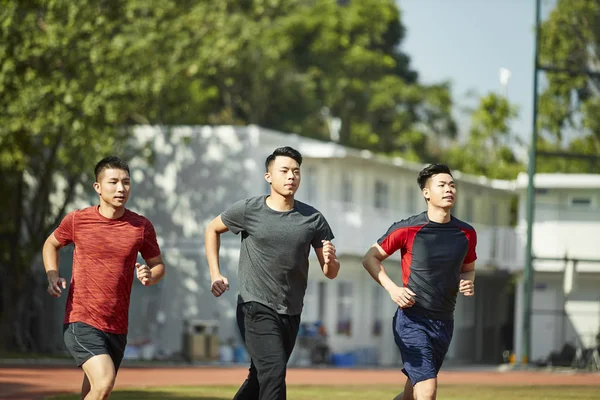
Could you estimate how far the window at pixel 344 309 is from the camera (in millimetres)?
42312

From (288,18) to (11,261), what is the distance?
110 ft

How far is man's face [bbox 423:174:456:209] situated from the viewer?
387 inches

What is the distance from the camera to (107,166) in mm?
9469

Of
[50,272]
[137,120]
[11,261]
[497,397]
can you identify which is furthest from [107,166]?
[137,120]

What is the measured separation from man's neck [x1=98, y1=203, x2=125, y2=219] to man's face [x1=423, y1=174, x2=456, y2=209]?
2.38 metres

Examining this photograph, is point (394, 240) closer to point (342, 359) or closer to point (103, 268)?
point (103, 268)

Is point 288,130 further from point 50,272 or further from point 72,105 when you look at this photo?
point 50,272

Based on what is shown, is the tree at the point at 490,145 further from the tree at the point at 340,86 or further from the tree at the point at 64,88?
the tree at the point at 64,88

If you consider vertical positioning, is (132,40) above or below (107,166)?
above

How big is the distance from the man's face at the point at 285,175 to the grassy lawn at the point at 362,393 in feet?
27.3

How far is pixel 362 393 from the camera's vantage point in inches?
787

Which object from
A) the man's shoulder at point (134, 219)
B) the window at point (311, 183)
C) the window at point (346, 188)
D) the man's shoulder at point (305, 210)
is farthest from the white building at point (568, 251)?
the man's shoulder at point (134, 219)

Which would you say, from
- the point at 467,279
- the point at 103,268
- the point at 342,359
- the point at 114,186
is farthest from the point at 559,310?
the point at 103,268

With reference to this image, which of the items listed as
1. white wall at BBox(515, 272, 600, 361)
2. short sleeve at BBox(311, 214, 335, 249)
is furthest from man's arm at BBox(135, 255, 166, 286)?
white wall at BBox(515, 272, 600, 361)
